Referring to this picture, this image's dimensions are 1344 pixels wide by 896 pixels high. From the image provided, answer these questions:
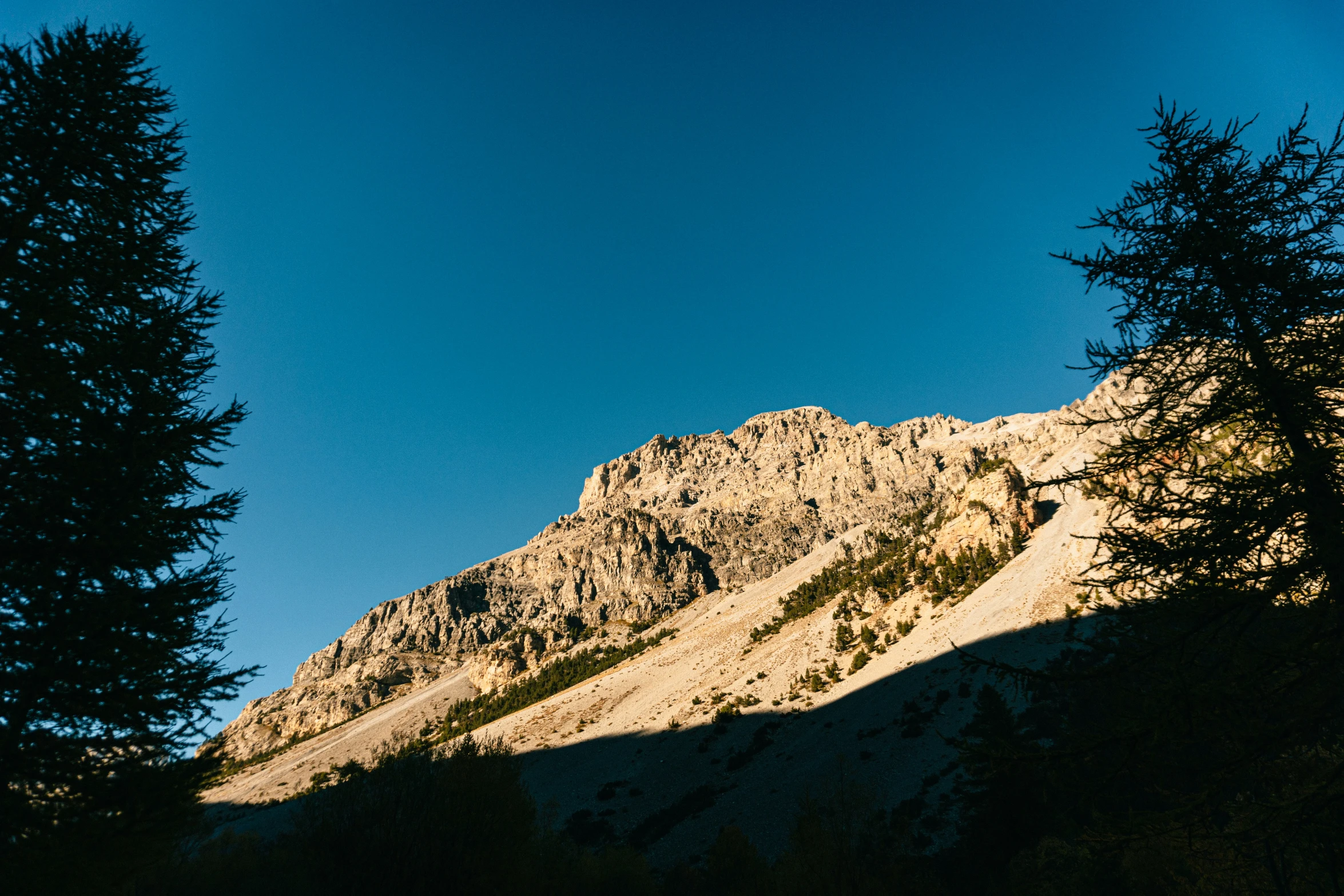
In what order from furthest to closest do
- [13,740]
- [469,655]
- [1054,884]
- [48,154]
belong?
[469,655]
[1054,884]
[48,154]
[13,740]

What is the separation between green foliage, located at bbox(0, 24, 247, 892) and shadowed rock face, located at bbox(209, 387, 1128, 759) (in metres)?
114

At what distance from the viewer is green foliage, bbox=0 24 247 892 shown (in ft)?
17.2

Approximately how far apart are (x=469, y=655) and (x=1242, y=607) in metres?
152

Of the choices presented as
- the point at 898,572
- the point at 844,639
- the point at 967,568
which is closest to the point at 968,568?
the point at 967,568

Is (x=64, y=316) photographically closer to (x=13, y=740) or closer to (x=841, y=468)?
(x=13, y=740)

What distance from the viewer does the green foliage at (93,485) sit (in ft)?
17.2

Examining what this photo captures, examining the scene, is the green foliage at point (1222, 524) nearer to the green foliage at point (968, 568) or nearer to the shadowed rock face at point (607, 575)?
the green foliage at point (968, 568)

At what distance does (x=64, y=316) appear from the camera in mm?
5949

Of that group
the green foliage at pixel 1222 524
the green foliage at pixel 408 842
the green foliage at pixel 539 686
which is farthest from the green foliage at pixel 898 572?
the green foliage at pixel 1222 524

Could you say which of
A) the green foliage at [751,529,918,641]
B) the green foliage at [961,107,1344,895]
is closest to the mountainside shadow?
the green foliage at [961,107,1344,895]

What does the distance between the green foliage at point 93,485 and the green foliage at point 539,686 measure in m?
89.4

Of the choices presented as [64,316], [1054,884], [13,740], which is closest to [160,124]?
[64,316]

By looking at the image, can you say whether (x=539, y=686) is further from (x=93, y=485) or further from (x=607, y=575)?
(x=93, y=485)

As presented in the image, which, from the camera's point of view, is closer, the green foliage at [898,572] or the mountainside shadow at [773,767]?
the mountainside shadow at [773,767]
